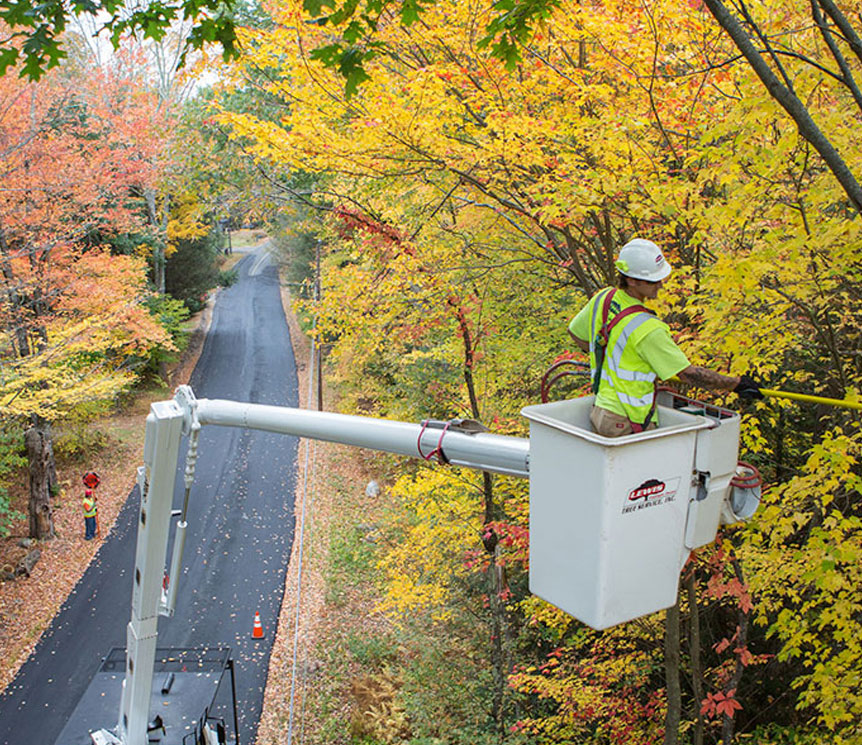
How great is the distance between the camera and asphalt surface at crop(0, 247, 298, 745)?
1277 cm

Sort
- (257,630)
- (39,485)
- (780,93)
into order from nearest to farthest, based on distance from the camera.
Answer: (780,93)
(257,630)
(39,485)

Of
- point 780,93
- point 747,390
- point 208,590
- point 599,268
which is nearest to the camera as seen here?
point 747,390

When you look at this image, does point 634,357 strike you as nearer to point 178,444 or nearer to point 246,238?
point 178,444

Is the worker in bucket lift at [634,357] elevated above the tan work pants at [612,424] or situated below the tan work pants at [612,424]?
above

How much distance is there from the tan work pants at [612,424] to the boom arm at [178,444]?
1.16ft

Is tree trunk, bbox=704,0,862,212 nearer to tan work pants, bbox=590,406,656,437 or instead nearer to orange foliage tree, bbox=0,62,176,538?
tan work pants, bbox=590,406,656,437

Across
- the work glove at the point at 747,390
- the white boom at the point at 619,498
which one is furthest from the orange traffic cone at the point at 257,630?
the work glove at the point at 747,390

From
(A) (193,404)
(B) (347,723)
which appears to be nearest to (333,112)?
(A) (193,404)

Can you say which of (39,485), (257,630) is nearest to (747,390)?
Result: (257,630)

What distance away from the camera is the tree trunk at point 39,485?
1786 centimetres

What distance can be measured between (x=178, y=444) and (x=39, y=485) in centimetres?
1498

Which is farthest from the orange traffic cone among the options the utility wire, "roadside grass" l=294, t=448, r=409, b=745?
"roadside grass" l=294, t=448, r=409, b=745

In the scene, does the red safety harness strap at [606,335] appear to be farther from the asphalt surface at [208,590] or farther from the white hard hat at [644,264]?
the asphalt surface at [208,590]

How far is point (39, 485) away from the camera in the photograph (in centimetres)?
1783
